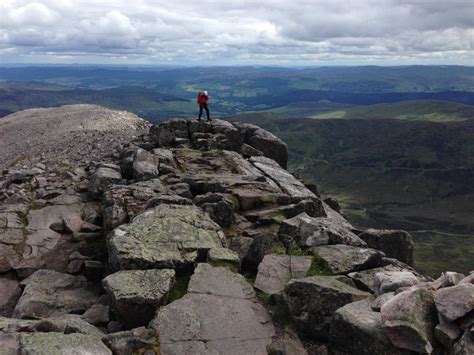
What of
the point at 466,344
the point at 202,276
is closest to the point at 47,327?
the point at 202,276

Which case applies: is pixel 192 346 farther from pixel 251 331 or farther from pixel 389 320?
pixel 389 320

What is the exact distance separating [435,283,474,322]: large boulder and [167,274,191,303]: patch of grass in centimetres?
984

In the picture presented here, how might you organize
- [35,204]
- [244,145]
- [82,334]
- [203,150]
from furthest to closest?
[244,145] → [203,150] → [35,204] → [82,334]

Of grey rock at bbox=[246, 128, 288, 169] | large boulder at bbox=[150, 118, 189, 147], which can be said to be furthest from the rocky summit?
grey rock at bbox=[246, 128, 288, 169]

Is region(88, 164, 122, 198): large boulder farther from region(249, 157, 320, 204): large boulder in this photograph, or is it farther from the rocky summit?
region(249, 157, 320, 204): large boulder

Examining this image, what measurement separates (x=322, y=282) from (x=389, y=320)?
3979mm

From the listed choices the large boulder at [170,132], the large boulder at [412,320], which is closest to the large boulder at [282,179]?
the large boulder at [170,132]

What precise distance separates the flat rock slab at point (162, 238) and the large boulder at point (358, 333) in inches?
304

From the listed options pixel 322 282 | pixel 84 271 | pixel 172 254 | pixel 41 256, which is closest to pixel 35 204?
pixel 41 256

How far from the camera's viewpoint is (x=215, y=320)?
16.3m

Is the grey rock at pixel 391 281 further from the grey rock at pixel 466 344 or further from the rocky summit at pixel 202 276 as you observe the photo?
the grey rock at pixel 466 344

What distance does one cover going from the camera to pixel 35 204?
3198 centimetres

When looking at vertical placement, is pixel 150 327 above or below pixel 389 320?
below

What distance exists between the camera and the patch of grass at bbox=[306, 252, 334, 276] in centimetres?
1931
